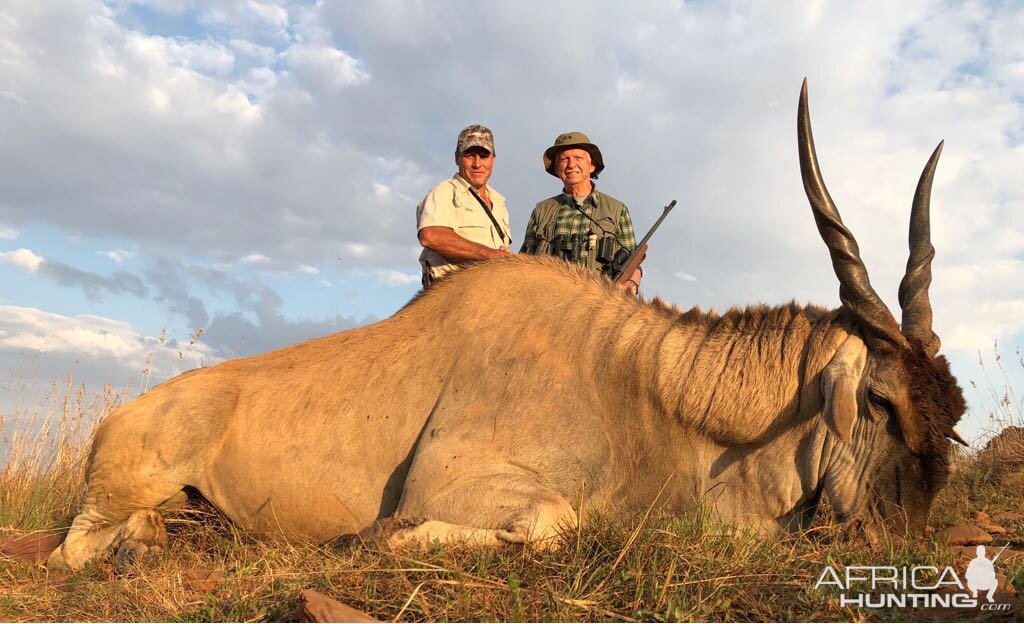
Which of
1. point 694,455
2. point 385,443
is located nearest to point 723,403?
point 694,455

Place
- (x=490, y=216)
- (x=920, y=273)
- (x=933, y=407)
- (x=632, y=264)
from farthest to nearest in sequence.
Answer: (x=632, y=264)
(x=490, y=216)
(x=920, y=273)
(x=933, y=407)

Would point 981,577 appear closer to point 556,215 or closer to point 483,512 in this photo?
point 483,512

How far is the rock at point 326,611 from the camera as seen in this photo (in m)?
3.27

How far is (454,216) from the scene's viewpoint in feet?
26.9

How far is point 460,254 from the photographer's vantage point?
24.7 feet

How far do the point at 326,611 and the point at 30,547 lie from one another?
13.2 feet

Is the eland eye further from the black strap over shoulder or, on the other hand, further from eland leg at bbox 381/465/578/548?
the black strap over shoulder

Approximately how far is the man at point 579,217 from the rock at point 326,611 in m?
6.25

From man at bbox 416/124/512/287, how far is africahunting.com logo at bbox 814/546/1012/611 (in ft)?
15.0

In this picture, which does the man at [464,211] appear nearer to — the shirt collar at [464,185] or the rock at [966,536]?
the shirt collar at [464,185]

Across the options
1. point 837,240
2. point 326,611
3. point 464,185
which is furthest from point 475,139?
point 326,611

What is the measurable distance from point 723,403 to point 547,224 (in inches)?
203

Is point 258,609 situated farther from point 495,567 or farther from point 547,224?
point 547,224

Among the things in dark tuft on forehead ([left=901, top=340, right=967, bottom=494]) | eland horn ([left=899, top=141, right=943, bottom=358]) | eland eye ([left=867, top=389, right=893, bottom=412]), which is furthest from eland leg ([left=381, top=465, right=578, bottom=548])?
eland horn ([left=899, top=141, right=943, bottom=358])
